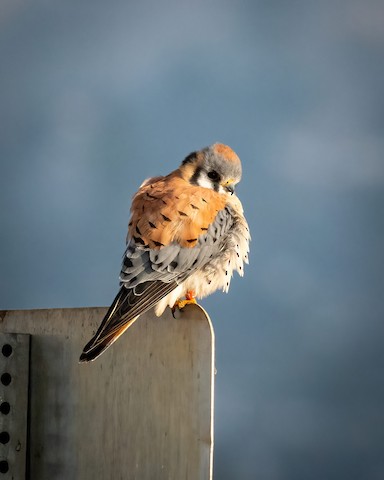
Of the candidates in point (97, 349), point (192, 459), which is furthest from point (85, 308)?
point (192, 459)

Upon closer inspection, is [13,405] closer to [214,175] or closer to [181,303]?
[181,303]

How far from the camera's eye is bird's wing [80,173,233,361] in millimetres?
2307

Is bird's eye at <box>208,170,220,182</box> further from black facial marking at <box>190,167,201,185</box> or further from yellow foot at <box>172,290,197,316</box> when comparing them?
yellow foot at <box>172,290,197,316</box>

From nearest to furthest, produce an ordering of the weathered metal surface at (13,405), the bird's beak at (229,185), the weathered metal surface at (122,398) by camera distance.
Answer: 1. the weathered metal surface at (122,398)
2. the weathered metal surface at (13,405)
3. the bird's beak at (229,185)

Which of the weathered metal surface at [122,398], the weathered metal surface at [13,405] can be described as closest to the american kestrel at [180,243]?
the weathered metal surface at [122,398]

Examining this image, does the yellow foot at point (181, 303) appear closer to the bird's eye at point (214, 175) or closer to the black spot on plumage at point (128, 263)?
the black spot on plumage at point (128, 263)

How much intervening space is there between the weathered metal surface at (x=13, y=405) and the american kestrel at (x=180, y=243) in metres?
0.46

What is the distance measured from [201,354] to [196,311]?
14 cm

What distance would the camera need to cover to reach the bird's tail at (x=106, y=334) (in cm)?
224

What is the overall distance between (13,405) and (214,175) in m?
1.11

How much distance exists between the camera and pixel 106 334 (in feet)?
7.36

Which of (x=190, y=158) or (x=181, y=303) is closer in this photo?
(x=181, y=303)

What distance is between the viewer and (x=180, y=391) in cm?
219

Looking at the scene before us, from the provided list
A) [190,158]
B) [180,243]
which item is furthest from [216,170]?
[180,243]
